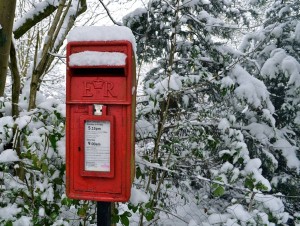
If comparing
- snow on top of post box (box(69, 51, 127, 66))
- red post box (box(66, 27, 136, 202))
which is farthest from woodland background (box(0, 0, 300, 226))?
snow on top of post box (box(69, 51, 127, 66))

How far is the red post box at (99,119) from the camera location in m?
1.71

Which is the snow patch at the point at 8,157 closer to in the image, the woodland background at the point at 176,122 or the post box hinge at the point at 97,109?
the woodland background at the point at 176,122

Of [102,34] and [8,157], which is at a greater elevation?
[102,34]

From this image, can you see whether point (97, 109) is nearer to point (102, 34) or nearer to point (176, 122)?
point (102, 34)

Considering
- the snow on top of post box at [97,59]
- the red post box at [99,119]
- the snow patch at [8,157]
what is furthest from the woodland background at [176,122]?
the snow on top of post box at [97,59]

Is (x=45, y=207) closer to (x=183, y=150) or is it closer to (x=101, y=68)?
(x=101, y=68)

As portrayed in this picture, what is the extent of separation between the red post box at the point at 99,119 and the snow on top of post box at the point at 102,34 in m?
0.03

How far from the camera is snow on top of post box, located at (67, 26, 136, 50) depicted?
172 cm

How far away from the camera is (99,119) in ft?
5.62

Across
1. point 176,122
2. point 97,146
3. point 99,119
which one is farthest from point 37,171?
point 176,122

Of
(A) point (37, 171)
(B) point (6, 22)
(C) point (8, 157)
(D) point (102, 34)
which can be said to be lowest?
(A) point (37, 171)

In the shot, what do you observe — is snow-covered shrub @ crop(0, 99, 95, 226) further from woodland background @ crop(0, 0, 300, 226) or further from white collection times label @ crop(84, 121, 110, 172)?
white collection times label @ crop(84, 121, 110, 172)

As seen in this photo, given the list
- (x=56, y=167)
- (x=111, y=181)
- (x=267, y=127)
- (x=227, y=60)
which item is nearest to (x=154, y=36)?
(x=227, y=60)

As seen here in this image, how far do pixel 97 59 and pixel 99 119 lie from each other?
1.09ft
